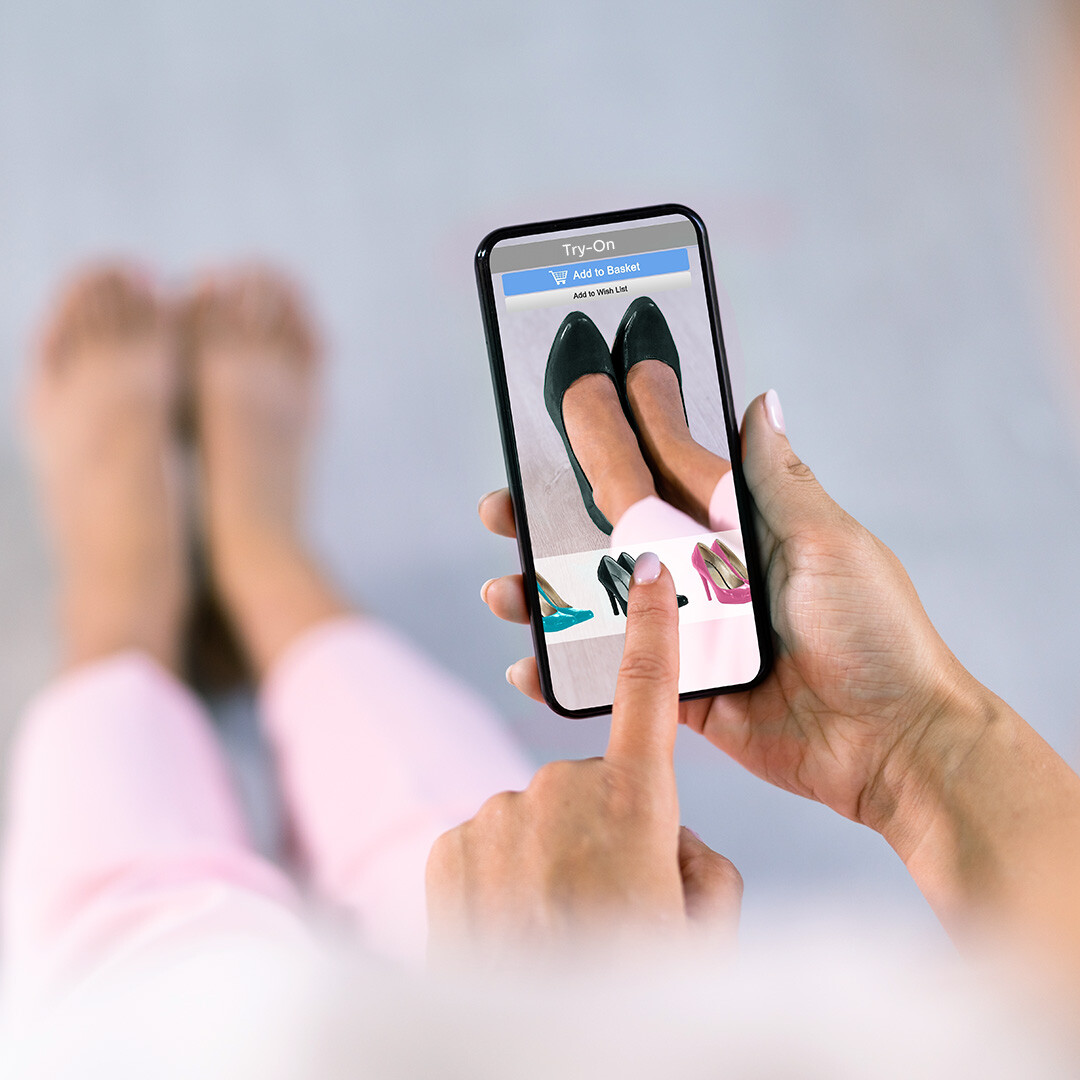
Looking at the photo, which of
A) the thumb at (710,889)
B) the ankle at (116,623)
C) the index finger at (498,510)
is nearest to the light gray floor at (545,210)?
the ankle at (116,623)

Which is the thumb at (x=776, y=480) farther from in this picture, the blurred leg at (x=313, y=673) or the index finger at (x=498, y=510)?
the blurred leg at (x=313, y=673)

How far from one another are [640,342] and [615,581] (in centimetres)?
12

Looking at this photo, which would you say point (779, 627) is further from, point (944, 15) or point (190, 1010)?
point (944, 15)

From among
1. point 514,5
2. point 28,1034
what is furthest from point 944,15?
point 28,1034

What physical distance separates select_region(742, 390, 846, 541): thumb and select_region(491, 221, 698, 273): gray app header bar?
9cm

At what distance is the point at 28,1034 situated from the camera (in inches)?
15.6

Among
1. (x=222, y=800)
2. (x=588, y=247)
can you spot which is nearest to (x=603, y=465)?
(x=588, y=247)

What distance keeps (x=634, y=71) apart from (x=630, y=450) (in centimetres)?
45

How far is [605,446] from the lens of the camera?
46 centimetres

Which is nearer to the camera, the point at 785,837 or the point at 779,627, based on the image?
the point at 779,627

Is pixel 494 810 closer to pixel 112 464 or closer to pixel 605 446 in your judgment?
pixel 605 446

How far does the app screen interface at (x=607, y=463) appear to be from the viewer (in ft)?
1.49

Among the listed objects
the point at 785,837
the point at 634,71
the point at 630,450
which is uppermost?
the point at 634,71

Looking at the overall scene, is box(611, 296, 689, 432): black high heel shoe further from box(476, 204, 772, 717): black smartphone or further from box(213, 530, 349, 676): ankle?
box(213, 530, 349, 676): ankle
